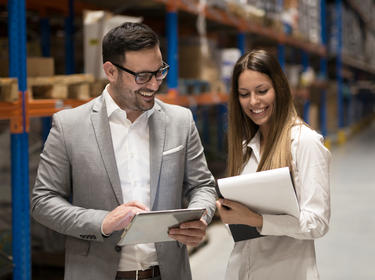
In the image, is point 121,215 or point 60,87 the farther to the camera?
point 60,87

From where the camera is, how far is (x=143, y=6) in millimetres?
5285

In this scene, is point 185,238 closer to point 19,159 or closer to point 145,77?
point 145,77

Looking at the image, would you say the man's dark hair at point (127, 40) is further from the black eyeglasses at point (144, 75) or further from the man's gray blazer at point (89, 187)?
the man's gray blazer at point (89, 187)

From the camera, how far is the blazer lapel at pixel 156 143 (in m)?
1.98

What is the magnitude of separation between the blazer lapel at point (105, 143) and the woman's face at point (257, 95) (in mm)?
569

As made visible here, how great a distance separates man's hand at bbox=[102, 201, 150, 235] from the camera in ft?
5.90

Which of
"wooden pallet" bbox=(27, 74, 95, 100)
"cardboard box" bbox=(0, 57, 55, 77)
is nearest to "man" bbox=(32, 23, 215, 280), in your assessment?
"wooden pallet" bbox=(27, 74, 95, 100)

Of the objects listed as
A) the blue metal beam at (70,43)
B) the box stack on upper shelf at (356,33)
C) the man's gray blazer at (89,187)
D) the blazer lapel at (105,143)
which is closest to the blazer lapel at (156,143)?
the man's gray blazer at (89,187)

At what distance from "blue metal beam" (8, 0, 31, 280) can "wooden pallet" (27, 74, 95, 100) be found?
1.48 feet

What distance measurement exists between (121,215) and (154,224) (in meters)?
0.12

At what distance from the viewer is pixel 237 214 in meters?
1.99

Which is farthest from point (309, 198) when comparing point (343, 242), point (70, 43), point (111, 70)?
point (343, 242)

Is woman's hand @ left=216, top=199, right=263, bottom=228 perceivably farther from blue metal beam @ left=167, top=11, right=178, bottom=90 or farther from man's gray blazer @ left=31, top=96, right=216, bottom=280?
blue metal beam @ left=167, top=11, right=178, bottom=90

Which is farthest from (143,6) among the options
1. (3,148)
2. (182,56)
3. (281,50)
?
(281,50)
